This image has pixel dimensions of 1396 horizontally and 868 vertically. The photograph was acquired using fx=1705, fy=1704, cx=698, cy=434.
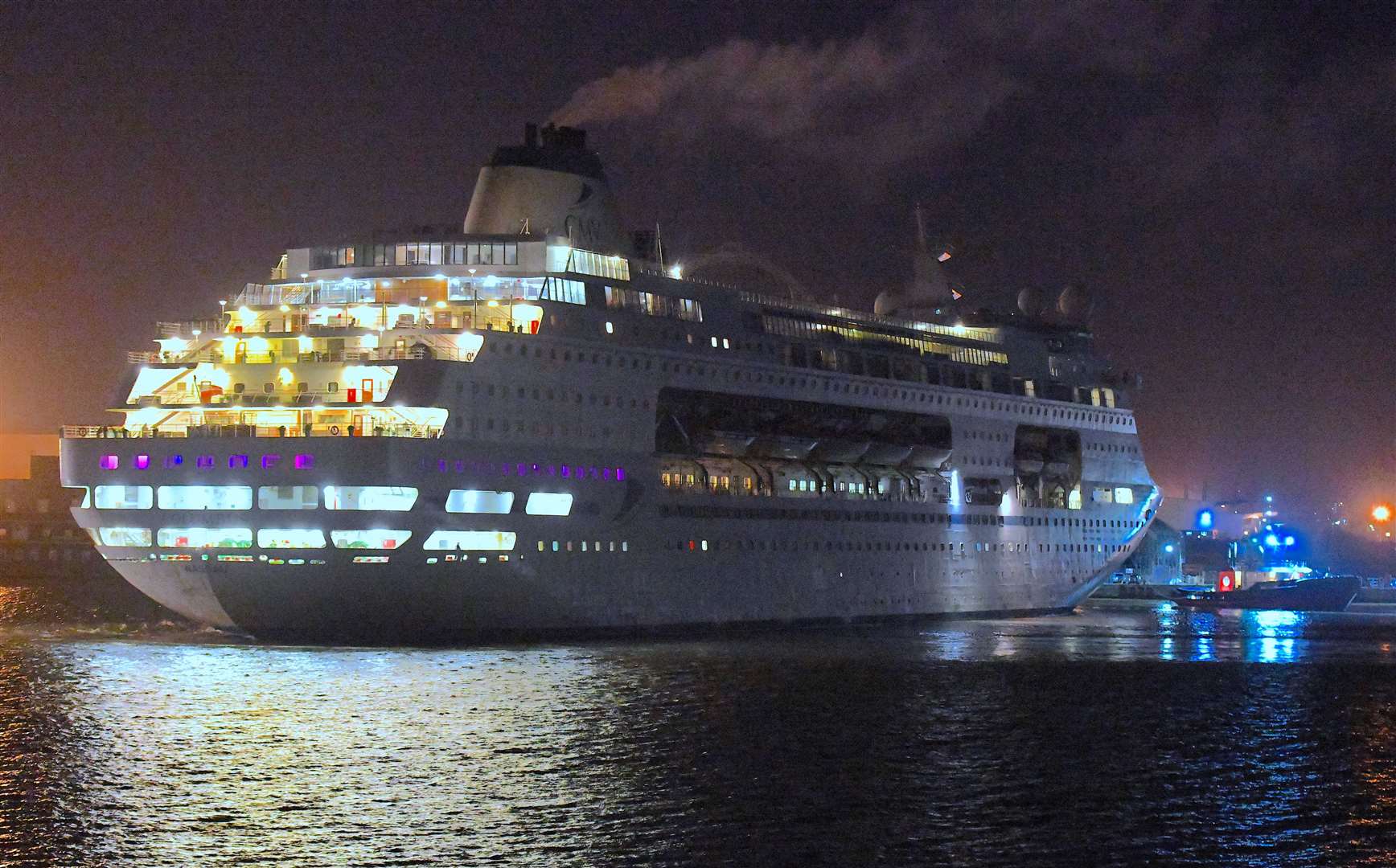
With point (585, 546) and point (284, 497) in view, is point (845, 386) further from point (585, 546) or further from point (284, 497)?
point (284, 497)

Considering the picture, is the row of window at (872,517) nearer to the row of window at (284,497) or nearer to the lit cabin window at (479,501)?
the lit cabin window at (479,501)

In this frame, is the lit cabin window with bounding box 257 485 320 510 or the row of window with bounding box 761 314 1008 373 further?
the row of window with bounding box 761 314 1008 373

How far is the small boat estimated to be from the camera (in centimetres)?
10731

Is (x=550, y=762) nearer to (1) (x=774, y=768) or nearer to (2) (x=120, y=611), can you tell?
(1) (x=774, y=768)

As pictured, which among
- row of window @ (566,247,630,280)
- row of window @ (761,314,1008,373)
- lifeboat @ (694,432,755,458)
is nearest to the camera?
row of window @ (566,247,630,280)

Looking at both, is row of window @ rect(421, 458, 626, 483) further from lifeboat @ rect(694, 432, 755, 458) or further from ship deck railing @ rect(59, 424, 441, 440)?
lifeboat @ rect(694, 432, 755, 458)

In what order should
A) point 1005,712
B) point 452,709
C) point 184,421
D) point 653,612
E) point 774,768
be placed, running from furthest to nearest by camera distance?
point 653,612 → point 184,421 → point 1005,712 → point 452,709 → point 774,768

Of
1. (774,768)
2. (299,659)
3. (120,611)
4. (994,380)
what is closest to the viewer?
(774,768)

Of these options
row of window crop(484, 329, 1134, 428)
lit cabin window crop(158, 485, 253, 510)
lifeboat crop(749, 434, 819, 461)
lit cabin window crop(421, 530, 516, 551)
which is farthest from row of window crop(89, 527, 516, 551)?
lifeboat crop(749, 434, 819, 461)

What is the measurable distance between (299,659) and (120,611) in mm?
39964

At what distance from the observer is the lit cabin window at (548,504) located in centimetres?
5231

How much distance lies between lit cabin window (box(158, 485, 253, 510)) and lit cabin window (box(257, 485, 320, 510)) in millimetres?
356

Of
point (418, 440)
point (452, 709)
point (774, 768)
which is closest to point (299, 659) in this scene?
point (418, 440)

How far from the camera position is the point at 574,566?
2109 inches
